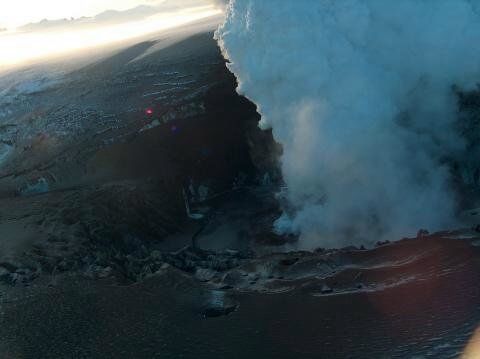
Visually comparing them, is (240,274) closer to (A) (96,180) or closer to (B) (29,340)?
(B) (29,340)

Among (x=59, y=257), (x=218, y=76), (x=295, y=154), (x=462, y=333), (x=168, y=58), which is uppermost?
(x=168, y=58)

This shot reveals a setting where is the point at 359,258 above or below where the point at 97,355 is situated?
above

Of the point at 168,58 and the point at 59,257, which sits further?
the point at 168,58

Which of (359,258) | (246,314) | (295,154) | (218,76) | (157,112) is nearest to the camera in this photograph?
(246,314)

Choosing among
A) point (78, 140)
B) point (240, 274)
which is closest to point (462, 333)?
point (240, 274)

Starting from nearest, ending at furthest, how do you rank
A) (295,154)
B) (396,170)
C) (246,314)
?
1. (246,314)
2. (396,170)
3. (295,154)

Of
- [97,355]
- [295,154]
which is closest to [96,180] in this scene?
[295,154]
